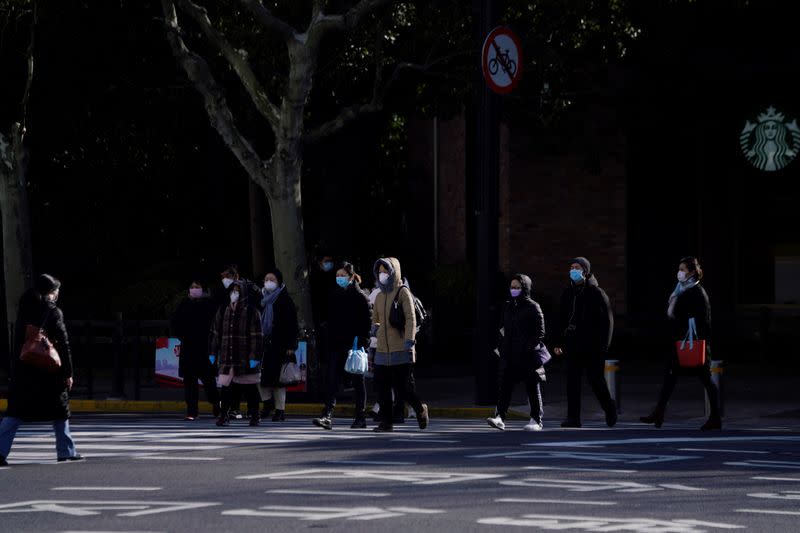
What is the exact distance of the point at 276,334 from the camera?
18938mm

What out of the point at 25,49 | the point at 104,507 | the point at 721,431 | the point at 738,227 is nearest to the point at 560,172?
the point at 738,227

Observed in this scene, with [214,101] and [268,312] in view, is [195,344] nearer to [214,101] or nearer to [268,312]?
[268,312]

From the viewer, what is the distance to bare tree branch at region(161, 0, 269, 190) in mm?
23266

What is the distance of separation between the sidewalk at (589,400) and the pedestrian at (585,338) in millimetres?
960

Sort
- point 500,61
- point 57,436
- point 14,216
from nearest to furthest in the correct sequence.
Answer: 1. point 57,436
2. point 500,61
3. point 14,216

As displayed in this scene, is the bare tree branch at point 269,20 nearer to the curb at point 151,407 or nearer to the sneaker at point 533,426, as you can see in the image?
the curb at point 151,407

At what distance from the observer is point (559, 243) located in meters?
30.2

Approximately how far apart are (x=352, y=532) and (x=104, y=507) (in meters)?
2.14

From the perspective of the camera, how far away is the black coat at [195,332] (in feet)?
64.6

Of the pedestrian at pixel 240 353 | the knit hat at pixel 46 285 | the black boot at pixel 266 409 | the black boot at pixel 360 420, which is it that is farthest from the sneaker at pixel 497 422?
the knit hat at pixel 46 285

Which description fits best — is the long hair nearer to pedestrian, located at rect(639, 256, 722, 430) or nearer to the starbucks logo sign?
the starbucks logo sign

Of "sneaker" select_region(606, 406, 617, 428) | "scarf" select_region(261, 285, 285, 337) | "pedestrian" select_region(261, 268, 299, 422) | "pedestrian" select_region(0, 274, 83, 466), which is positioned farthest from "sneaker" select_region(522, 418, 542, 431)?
"pedestrian" select_region(0, 274, 83, 466)

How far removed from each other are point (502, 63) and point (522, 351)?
15.7 feet

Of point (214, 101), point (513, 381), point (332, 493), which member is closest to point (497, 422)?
point (513, 381)
